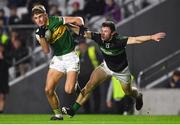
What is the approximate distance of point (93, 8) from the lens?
89.8 ft

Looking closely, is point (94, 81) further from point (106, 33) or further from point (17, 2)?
point (17, 2)

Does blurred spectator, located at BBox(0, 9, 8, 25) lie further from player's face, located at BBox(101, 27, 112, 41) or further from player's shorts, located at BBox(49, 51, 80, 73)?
player's face, located at BBox(101, 27, 112, 41)

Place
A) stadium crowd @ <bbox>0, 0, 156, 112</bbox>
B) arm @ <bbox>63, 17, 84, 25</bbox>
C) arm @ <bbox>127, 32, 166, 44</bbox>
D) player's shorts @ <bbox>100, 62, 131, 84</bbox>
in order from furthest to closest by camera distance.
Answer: stadium crowd @ <bbox>0, 0, 156, 112</bbox>, player's shorts @ <bbox>100, 62, 131, 84</bbox>, arm @ <bbox>63, 17, 84, 25</bbox>, arm @ <bbox>127, 32, 166, 44</bbox>

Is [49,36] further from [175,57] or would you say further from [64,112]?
[175,57]

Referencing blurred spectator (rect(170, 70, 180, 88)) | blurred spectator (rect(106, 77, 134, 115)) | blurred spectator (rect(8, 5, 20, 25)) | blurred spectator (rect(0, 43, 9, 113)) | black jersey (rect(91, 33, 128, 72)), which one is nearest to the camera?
black jersey (rect(91, 33, 128, 72))

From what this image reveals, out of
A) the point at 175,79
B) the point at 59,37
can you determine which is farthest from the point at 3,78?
the point at 59,37

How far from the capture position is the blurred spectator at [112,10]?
88.1 feet

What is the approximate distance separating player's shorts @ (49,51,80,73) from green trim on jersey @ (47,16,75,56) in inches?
4.1

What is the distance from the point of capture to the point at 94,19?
88.7 feet

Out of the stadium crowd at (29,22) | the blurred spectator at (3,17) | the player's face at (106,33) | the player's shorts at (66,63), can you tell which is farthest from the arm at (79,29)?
the blurred spectator at (3,17)

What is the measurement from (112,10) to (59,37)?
8227mm

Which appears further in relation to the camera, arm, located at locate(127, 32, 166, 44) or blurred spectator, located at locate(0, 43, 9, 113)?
blurred spectator, located at locate(0, 43, 9, 113)

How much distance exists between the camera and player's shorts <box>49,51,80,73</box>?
18.8 meters

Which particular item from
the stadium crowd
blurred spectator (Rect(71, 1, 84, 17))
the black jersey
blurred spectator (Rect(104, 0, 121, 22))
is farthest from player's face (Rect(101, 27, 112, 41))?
blurred spectator (Rect(71, 1, 84, 17))
